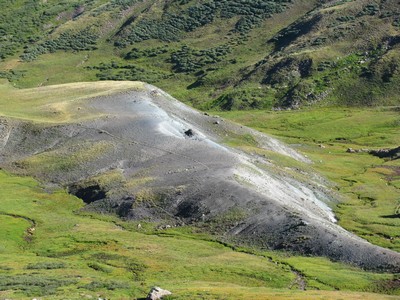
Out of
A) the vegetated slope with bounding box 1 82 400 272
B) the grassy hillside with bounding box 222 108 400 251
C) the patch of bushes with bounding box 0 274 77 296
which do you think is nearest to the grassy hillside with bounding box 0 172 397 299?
the patch of bushes with bounding box 0 274 77 296

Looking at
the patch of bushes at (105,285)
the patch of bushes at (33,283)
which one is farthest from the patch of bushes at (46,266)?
the patch of bushes at (105,285)

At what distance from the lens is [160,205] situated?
101m

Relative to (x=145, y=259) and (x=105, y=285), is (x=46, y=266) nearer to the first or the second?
(x=105, y=285)

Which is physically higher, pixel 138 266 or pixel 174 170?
pixel 138 266

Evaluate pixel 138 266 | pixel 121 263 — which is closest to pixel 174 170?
pixel 121 263

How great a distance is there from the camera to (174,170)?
11038 centimetres

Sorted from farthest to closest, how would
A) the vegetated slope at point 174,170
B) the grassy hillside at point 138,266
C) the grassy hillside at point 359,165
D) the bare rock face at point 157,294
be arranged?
the grassy hillside at point 359,165 → the vegetated slope at point 174,170 → the grassy hillside at point 138,266 → the bare rock face at point 157,294

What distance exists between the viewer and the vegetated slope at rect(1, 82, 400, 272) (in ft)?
298

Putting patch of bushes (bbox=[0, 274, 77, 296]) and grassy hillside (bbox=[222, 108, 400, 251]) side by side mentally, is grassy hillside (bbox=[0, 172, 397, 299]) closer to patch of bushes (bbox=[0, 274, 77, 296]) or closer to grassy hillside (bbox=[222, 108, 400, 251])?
patch of bushes (bbox=[0, 274, 77, 296])

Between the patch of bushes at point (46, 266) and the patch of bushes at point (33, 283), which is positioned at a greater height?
the patch of bushes at point (33, 283)

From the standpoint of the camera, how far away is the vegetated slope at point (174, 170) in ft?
298

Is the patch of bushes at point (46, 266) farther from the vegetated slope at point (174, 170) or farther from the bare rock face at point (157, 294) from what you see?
the vegetated slope at point (174, 170)

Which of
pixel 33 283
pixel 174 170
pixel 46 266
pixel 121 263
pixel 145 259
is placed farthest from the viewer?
pixel 174 170

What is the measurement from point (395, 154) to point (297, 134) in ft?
113
